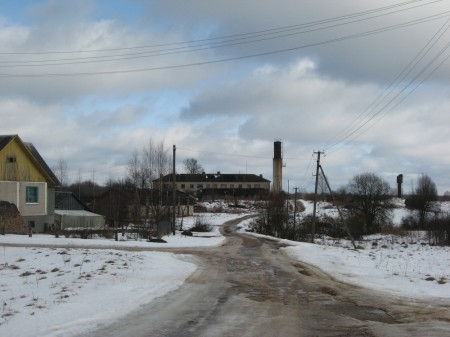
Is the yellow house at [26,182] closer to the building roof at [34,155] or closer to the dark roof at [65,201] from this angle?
the building roof at [34,155]

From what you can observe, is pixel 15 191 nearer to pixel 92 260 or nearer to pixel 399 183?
pixel 92 260

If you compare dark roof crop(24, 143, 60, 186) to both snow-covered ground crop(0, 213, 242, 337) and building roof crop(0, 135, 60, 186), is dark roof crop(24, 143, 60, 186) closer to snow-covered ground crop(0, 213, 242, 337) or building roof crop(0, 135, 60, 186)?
building roof crop(0, 135, 60, 186)

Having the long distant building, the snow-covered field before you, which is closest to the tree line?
the snow-covered field

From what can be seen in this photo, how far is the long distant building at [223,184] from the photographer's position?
6117 inches

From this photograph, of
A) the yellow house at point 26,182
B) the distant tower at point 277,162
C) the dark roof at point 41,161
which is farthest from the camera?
the distant tower at point 277,162

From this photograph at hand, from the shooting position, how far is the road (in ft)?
28.0

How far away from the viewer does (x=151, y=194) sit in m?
49.1

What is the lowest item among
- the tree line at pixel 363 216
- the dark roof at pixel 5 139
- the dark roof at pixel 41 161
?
the tree line at pixel 363 216

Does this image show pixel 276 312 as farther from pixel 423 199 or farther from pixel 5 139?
pixel 423 199

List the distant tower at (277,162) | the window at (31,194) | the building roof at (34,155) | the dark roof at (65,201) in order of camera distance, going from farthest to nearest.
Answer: the distant tower at (277,162), the dark roof at (65,201), the window at (31,194), the building roof at (34,155)

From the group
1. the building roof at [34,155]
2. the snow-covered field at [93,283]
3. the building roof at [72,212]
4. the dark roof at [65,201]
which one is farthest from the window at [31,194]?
the snow-covered field at [93,283]

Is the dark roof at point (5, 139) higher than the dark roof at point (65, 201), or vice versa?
the dark roof at point (5, 139)

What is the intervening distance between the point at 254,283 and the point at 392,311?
195 inches

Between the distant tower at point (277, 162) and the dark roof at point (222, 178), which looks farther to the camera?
the dark roof at point (222, 178)
